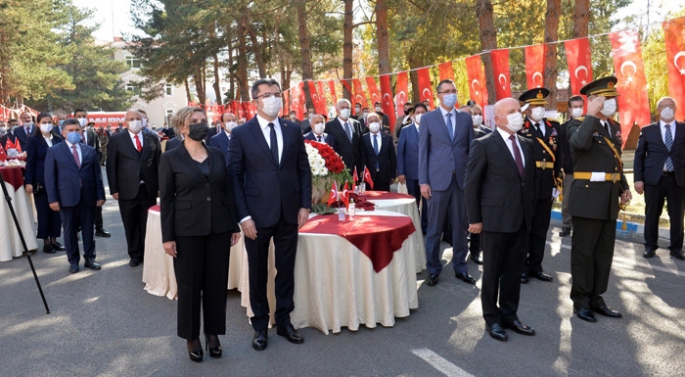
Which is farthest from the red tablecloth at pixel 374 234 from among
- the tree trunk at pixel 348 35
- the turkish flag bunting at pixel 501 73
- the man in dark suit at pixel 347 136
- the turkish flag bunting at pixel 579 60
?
the tree trunk at pixel 348 35

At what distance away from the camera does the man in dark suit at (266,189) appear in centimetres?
463

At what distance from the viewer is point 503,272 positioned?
502cm

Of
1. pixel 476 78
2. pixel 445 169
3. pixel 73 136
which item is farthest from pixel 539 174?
pixel 73 136

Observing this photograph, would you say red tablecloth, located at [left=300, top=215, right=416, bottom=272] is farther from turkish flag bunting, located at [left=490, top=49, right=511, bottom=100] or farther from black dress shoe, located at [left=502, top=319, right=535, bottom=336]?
turkish flag bunting, located at [left=490, top=49, right=511, bottom=100]

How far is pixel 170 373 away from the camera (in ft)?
14.2

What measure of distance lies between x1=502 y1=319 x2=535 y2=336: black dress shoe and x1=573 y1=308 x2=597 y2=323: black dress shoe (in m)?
0.60

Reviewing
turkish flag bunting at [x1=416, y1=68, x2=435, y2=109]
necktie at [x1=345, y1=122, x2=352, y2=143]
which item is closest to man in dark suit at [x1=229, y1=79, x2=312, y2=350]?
necktie at [x1=345, y1=122, x2=352, y2=143]

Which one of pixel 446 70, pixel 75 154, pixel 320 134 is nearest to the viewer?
pixel 75 154

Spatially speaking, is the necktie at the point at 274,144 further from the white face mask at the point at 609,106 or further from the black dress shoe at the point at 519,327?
the white face mask at the point at 609,106

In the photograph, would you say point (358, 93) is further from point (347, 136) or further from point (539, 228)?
point (539, 228)

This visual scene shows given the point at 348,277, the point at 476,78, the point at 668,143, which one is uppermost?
the point at 476,78

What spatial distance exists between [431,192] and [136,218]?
402 centimetres

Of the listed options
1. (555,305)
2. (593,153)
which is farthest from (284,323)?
(593,153)

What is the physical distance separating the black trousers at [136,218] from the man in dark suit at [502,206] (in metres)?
4.74
